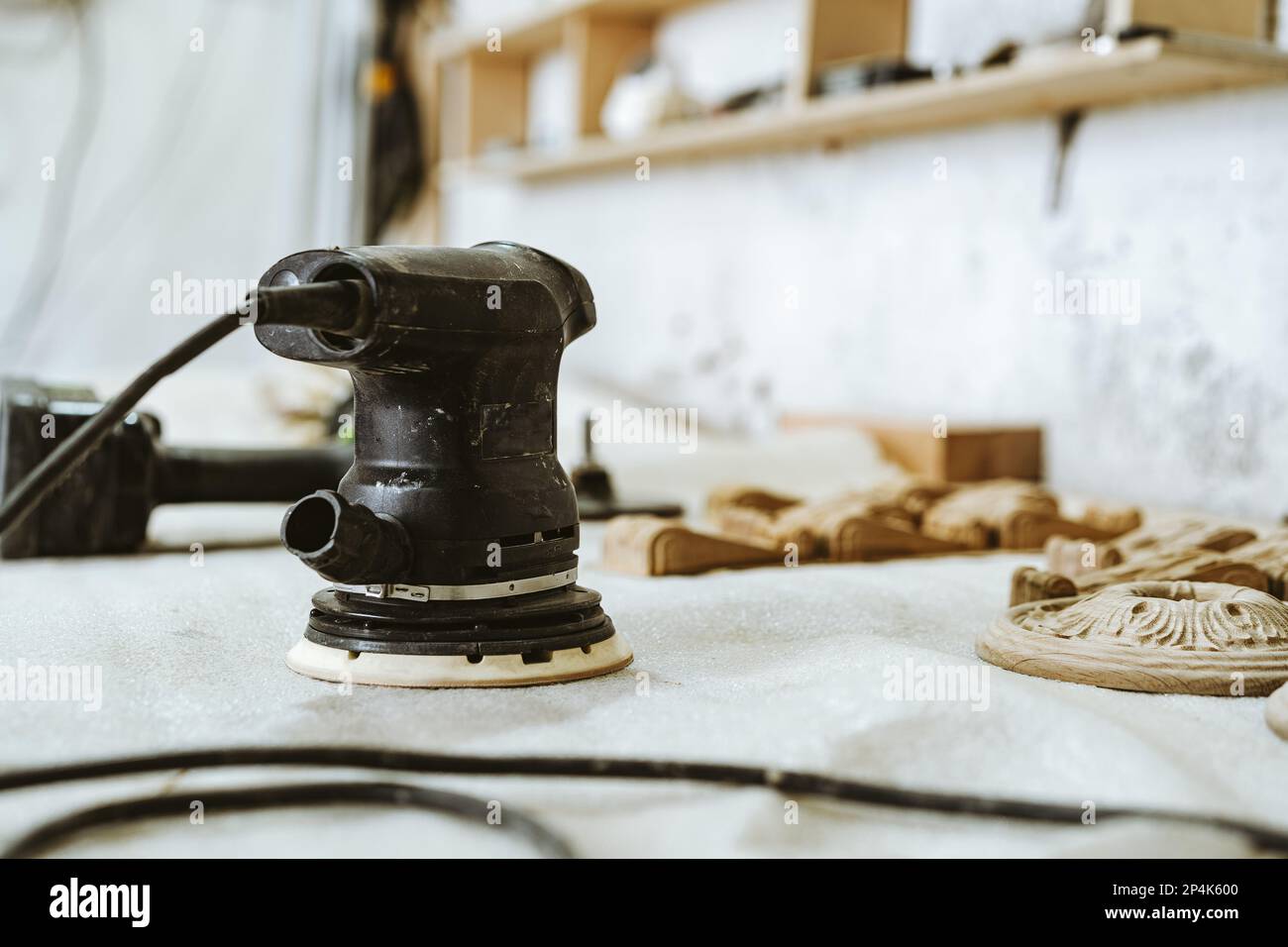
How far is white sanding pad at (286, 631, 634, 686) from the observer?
3.00 feet

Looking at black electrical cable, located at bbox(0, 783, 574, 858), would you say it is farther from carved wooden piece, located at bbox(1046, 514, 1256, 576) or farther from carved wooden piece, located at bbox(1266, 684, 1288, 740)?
carved wooden piece, located at bbox(1046, 514, 1256, 576)

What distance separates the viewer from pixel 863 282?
270cm

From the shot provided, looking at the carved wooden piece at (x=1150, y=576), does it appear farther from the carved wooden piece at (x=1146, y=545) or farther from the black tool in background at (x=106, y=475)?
the black tool in background at (x=106, y=475)

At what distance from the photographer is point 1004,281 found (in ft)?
7.71

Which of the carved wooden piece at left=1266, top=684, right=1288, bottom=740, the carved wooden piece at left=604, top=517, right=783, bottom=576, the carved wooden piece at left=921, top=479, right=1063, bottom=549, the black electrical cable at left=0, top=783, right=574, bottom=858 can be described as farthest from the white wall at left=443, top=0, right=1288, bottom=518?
the black electrical cable at left=0, top=783, right=574, bottom=858

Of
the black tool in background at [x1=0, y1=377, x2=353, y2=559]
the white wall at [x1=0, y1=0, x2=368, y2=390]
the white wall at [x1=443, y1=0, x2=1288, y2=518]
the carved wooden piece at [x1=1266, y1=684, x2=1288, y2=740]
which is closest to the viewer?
the carved wooden piece at [x1=1266, y1=684, x2=1288, y2=740]

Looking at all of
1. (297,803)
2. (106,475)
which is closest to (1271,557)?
(297,803)

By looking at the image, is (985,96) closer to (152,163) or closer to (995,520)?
(995,520)

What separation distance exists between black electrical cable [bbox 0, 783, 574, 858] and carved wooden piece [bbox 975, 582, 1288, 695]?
46 cm

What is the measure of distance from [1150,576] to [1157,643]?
0.81 feet

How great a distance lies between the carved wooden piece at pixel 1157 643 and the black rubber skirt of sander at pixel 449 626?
1.10ft
